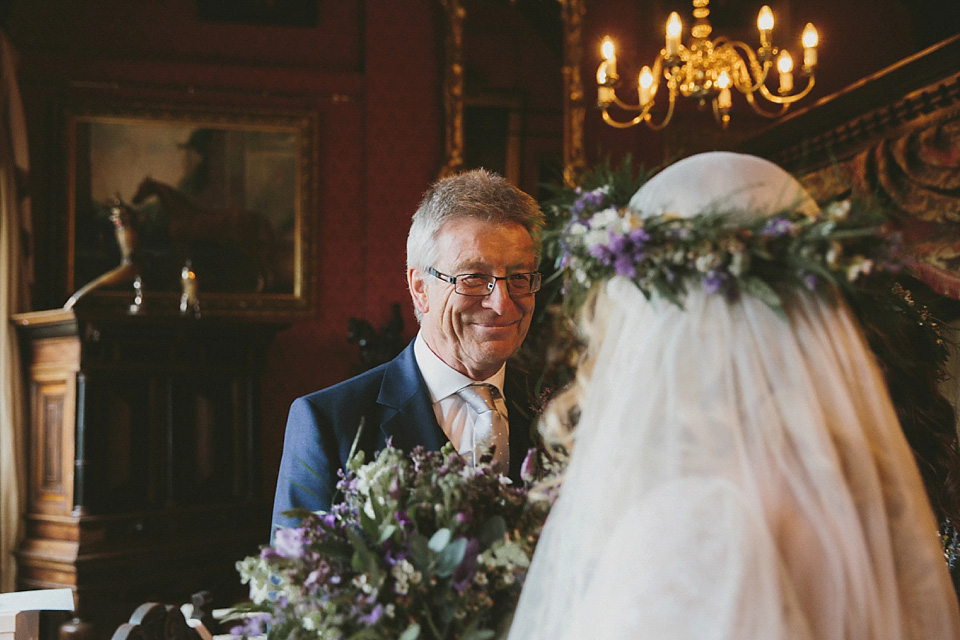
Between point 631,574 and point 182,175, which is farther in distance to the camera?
point 182,175

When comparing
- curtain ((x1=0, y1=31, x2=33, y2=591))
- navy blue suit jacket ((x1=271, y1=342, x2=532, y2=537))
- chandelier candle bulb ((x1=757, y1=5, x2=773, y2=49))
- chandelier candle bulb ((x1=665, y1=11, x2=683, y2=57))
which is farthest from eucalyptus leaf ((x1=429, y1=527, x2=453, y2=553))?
curtain ((x1=0, y1=31, x2=33, y2=591))

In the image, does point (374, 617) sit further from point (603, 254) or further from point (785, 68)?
point (785, 68)

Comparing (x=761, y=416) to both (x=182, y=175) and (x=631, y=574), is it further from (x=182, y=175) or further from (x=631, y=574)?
(x=182, y=175)

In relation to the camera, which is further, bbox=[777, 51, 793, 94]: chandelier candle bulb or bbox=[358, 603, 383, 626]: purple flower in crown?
bbox=[777, 51, 793, 94]: chandelier candle bulb

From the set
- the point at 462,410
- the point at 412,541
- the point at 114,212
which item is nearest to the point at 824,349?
the point at 412,541

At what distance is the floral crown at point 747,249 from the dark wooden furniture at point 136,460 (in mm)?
4926

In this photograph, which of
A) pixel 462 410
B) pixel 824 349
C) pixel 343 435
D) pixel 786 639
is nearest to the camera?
pixel 786 639

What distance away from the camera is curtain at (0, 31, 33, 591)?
5.66 m

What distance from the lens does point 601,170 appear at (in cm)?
146

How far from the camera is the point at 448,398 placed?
2391 mm

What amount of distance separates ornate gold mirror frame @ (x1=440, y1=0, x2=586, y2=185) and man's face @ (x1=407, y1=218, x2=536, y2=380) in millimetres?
4814

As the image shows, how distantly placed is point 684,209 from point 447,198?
113 centimetres

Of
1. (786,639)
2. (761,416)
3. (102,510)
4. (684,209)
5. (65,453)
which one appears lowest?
→ (102,510)

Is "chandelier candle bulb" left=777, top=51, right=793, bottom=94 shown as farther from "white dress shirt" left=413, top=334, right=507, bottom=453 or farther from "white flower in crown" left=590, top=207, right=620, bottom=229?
"white flower in crown" left=590, top=207, right=620, bottom=229
